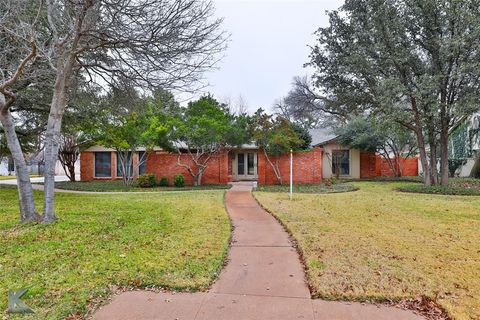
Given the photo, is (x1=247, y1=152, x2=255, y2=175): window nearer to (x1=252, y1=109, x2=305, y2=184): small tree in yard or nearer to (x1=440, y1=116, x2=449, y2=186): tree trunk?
(x1=252, y1=109, x2=305, y2=184): small tree in yard

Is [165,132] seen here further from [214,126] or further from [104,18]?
[104,18]

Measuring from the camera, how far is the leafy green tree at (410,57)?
11844 millimetres

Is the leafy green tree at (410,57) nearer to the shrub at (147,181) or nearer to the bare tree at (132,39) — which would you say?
the bare tree at (132,39)

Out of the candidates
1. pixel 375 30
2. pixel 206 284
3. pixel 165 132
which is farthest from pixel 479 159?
pixel 206 284

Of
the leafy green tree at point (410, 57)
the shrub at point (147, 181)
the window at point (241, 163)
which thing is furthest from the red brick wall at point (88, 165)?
the leafy green tree at point (410, 57)

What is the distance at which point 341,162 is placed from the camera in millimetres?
22375

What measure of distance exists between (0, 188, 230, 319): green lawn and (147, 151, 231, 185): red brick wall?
384 inches

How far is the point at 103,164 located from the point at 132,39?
1691cm

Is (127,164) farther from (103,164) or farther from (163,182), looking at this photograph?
(103,164)

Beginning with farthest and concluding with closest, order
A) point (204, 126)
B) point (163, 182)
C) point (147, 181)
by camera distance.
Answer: point (163, 182), point (147, 181), point (204, 126)

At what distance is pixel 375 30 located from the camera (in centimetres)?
1298

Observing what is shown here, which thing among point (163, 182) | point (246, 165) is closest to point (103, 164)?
point (163, 182)

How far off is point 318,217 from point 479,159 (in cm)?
1790

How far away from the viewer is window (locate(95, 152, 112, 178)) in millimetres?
21594
